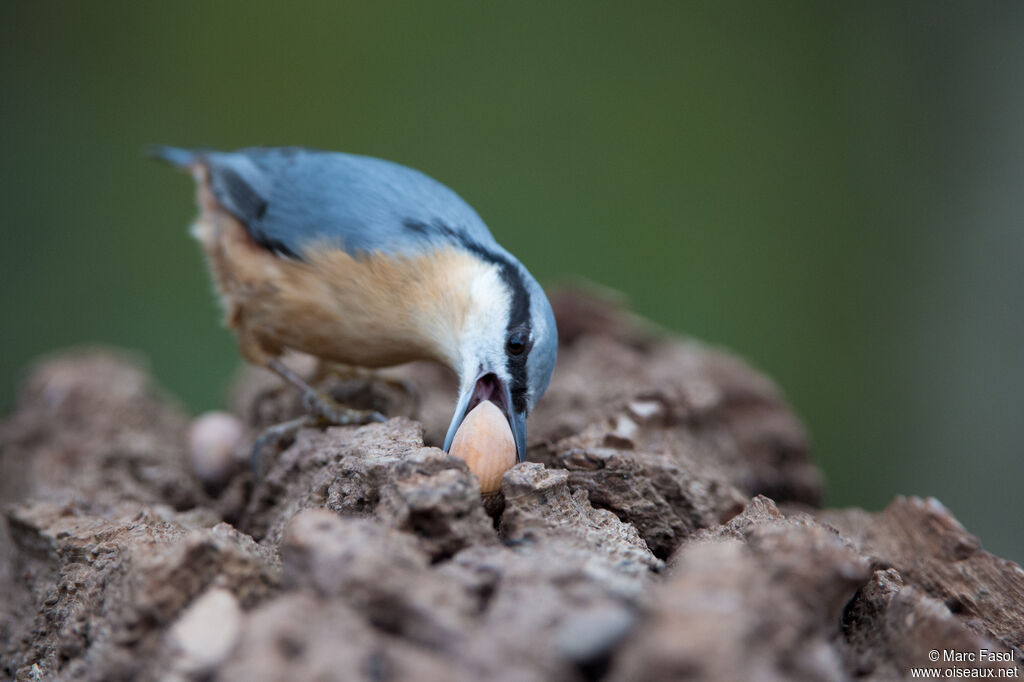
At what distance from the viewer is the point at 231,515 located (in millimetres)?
1838

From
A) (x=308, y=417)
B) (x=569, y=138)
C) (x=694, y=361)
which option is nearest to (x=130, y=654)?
(x=308, y=417)

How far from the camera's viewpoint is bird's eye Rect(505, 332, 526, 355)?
5.67ft

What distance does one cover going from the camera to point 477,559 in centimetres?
105

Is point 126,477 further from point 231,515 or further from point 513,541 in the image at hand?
point 513,541

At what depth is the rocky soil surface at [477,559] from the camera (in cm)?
85

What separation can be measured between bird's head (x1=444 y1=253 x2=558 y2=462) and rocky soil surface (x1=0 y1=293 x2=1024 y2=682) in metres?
0.14

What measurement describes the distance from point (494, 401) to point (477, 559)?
693mm

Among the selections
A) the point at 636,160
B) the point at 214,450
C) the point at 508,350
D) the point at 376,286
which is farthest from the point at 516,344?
the point at 636,160

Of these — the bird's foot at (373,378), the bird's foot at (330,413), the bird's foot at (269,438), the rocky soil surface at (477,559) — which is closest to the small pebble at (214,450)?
the rocky soil surface at (477,559)

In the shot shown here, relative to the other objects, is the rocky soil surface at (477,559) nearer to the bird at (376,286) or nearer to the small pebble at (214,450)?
the small pebble at (214,450)

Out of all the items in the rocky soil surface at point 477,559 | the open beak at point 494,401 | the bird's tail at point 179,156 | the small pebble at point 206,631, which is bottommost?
the small pebble at point 206,631

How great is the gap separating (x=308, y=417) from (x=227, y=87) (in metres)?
3.54

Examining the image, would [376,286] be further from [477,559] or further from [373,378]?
[477,559]

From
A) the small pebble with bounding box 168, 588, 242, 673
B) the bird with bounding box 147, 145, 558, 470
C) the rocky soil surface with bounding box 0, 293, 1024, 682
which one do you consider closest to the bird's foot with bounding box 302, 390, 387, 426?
the bird with bounding box 147, 145, 558, 470
